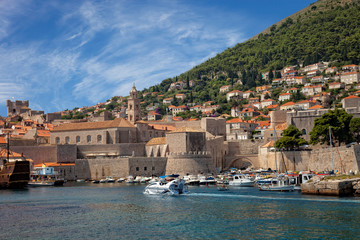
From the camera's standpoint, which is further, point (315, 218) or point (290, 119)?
point (290, 119)

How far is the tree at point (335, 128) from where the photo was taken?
4522cm

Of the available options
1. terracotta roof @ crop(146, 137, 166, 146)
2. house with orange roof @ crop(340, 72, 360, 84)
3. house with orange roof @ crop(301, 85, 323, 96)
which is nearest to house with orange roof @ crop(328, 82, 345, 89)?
house with orange roof @ crop(301, 85, 323, 96)

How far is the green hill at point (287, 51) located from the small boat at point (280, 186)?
264 feet

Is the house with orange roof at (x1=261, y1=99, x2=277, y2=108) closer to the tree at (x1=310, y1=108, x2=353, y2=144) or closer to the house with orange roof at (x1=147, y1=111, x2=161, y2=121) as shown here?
the house with orange roof at (x1=147, y1=111, x2=161, y2=121)

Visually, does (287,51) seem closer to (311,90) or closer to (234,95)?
(234,95)

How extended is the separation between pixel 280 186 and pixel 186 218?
49.2 feet

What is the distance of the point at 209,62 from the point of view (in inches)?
6732

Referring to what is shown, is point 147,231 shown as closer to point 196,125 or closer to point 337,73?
point 196,125

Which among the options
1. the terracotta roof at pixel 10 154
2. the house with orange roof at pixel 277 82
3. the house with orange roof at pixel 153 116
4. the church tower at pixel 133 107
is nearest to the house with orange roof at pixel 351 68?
the house with orange roof at pixel 277 82

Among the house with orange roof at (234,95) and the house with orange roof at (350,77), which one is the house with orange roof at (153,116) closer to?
the house with orange roof at (234,95)

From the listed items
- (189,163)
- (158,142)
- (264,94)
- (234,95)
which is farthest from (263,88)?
(189,163)

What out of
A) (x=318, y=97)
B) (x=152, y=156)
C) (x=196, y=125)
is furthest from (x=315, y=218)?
(x=318, y=97)

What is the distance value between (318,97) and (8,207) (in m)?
77.5

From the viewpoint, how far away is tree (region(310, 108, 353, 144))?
45219mm
